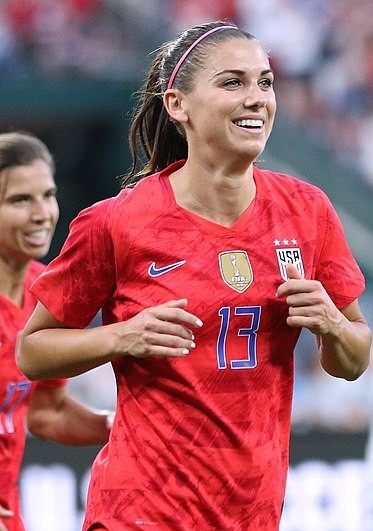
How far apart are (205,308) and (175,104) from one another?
627 millimetres

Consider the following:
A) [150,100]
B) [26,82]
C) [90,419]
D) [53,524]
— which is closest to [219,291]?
[150,100]

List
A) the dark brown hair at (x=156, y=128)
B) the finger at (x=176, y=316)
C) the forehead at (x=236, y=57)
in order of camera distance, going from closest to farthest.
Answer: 1. the finger at (x=176, y=316)
2. the forehead at (x=236, y=57)
3. the dark brown hair at (x=156, y=128)

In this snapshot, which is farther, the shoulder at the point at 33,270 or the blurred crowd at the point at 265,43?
the blurred crowd at the point at 265,43

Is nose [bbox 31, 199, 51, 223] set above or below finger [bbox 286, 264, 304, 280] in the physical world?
above

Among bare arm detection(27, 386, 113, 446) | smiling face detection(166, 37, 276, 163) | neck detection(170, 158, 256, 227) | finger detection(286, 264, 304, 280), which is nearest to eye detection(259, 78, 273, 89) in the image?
smiling face detection(166, 37, 276, 163)

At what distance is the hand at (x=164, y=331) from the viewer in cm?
316

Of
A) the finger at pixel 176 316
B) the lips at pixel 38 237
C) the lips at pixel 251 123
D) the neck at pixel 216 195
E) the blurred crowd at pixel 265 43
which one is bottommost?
the finger at pixel 176 316

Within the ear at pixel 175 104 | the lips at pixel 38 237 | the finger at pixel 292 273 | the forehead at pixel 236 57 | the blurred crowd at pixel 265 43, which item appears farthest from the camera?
the blurred crowd at pixel 265 43

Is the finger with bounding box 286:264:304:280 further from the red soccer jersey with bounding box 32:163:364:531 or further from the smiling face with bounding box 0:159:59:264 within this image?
the smiling face with bounding box 0:159:59:264

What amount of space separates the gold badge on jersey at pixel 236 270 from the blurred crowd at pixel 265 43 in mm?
7782

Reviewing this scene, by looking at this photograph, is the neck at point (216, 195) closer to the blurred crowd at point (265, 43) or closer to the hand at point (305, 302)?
the hand at point (305, 302)

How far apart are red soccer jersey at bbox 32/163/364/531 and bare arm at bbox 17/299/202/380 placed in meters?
0.07

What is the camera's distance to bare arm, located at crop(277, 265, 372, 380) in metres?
3.20

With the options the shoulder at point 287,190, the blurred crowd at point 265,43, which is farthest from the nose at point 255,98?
the blurred crowd at point 265,43
